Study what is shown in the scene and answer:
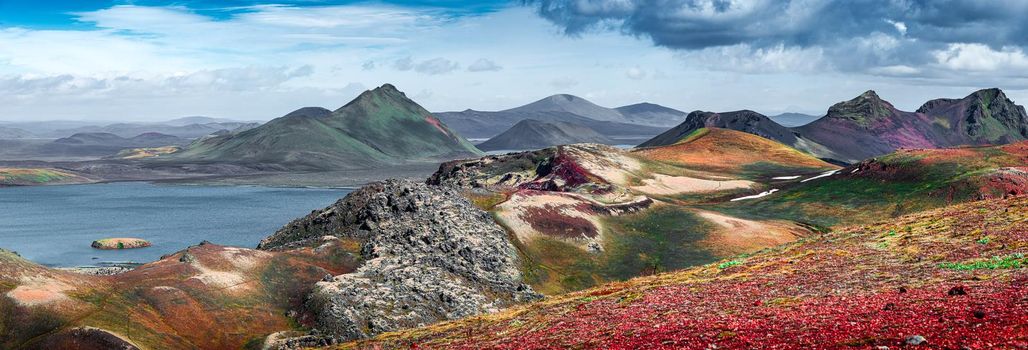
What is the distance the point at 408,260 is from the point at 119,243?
101934 millimetres

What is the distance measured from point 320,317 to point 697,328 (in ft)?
140

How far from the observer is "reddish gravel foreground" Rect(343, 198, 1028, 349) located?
2734 centimetres

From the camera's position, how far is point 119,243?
158875 millimetres

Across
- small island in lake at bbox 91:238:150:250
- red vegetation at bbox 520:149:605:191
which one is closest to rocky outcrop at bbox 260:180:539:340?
red vegetation at bbox 520:149:605:191

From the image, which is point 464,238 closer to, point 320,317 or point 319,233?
point 319,233

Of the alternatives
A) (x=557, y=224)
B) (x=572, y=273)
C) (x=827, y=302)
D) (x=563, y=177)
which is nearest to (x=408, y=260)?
(x=572, y=273)

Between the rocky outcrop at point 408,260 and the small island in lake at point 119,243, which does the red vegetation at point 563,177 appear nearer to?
the rocky outcrop at point 408,260

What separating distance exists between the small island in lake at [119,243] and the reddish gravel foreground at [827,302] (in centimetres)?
12647

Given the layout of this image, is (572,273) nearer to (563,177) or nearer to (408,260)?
(408,260)

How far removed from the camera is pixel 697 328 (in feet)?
109

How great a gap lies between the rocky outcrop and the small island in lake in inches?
2948

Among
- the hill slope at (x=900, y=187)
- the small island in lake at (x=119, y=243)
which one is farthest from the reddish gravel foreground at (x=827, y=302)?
the small island in lake at (x=119, y=243)

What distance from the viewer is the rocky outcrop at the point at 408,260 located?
6950 cm

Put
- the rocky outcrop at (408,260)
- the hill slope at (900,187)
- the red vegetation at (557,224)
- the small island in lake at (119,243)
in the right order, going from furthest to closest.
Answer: the small island in lake at (119,243)
the hill slope at (900,187)
the red vegetation at (557,224)
the rocky outcrop at (408,260)
